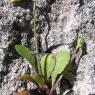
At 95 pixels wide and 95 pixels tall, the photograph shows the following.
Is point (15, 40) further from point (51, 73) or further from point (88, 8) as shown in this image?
point (88, 8)

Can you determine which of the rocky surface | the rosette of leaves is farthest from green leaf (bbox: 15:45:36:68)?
the rocky surface

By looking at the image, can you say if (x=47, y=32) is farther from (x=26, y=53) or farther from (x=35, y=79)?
(x=35, y=79)

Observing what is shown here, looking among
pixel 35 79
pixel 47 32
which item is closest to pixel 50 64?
pixel 35 79

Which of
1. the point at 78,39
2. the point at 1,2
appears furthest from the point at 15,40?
the point at 78,39

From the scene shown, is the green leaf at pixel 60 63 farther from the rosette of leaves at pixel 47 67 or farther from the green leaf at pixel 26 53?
the green leaf at pixel 26 53

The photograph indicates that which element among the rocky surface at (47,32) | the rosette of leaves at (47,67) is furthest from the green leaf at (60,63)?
the rocky surface at (47,32)

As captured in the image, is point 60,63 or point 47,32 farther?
point 47,32

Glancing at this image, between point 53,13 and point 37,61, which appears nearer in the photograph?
point 37,61
